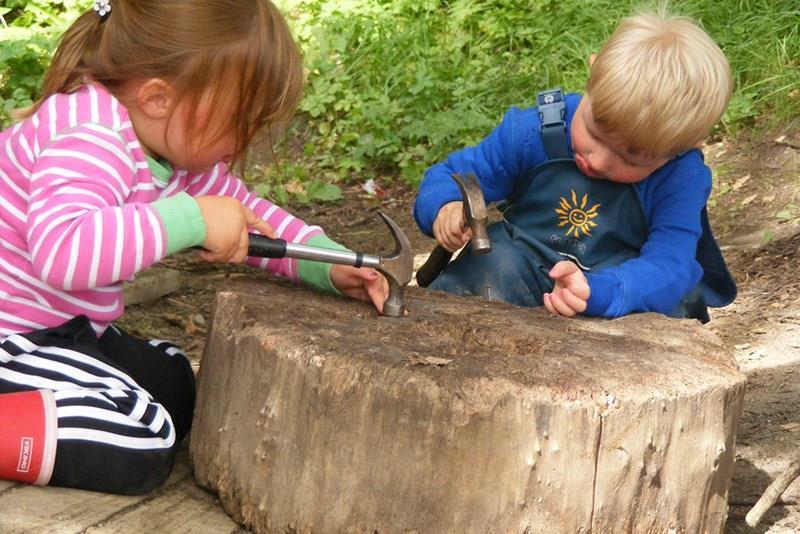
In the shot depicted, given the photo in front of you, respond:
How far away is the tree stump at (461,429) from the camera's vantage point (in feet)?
6.71

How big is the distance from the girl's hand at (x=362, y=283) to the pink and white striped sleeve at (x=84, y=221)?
0.52 meters

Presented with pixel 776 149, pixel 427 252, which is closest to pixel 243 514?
pixel 427 252

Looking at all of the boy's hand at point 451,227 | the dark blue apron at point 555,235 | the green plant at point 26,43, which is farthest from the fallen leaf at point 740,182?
the green plant at point 26,43

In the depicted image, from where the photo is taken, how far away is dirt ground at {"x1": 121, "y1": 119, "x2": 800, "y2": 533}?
2.96 meters

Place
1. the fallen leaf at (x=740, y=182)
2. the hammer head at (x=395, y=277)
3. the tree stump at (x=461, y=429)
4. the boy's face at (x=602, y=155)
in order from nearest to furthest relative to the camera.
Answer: the tree stump at (x=461, y=429)
the hammer head at (x=395, y=277)
the boy's face at (x=602, y=155)
the fallen leaf at (x=740, y=182)

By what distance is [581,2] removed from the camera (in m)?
6.43

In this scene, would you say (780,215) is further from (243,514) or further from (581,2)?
(243,514)

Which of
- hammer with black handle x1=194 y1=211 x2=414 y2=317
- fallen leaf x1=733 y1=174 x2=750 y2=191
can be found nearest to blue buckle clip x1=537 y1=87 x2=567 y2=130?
hammer with black handle x1=194 y1=211 x2=414 y2=317

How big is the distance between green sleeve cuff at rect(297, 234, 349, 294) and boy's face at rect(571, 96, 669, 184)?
70cm

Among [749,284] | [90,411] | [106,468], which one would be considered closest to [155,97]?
[90,411]

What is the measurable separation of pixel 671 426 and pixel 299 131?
448 cm

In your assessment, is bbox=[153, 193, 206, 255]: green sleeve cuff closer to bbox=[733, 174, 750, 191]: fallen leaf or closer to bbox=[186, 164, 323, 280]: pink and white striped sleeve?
bbox=[186, 164, 323, 280]: pink and white striped sleeve

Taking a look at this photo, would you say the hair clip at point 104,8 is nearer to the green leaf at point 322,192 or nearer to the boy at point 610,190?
the boy at point 610,190

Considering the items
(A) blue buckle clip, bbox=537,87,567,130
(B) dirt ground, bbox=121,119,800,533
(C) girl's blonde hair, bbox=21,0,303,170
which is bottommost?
(B) dirt ground, bbox=121,119,800,533
